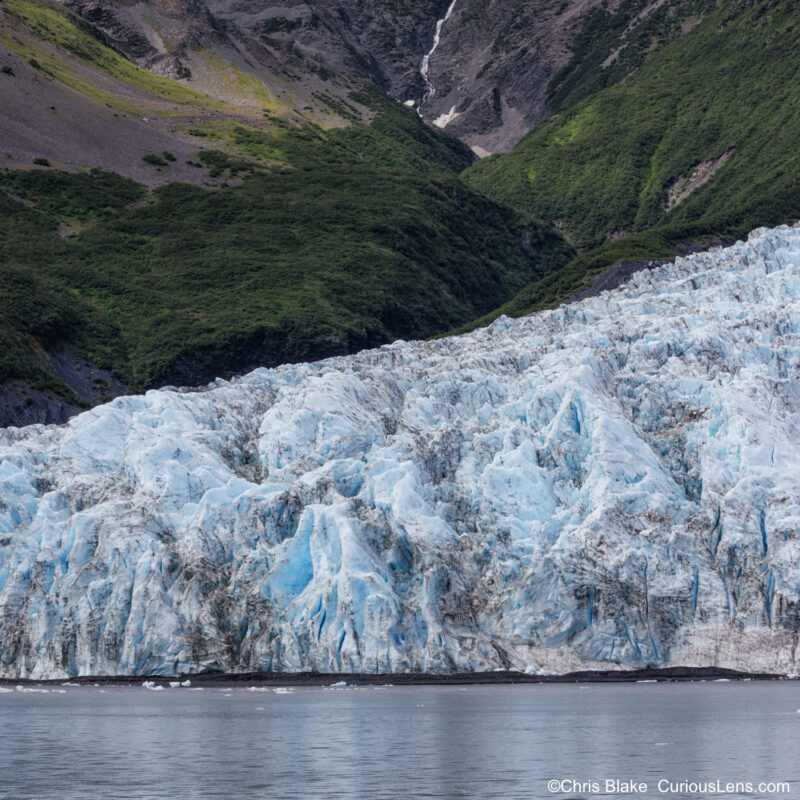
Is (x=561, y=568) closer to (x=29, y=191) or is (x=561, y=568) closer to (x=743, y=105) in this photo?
(x=29, y=191)

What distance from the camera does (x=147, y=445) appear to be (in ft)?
167

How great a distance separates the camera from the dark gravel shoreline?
42.2 metres

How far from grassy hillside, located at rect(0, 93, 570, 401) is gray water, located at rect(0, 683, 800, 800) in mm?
67275

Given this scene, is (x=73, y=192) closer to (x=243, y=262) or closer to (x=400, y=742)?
(x=243, y=262)

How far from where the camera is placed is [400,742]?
103ft

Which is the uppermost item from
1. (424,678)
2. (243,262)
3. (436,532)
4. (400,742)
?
(243,262)

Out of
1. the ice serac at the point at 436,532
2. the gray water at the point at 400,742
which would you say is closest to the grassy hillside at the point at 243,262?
the ice serac at the point at 436,532

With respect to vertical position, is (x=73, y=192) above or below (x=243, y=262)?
above

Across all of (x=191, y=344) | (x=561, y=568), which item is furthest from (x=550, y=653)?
(x=191, y=344)

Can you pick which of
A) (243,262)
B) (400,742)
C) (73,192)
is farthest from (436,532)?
(73,192)

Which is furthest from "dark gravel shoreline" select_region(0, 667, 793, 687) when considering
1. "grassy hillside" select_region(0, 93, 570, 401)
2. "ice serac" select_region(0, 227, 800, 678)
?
"grassy hillside" select_region(0, 93, 570, 401)

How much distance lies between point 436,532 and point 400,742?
14.4m

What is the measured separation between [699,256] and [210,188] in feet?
315

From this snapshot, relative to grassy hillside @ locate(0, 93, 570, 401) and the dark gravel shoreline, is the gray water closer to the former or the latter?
the dark gravel shoreline
